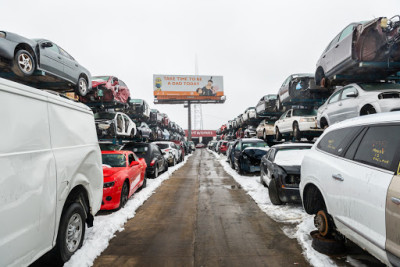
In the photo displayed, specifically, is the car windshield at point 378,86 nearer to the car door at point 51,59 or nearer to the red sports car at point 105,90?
the car door at point 51,59

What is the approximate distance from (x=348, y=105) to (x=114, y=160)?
6464 millimetres

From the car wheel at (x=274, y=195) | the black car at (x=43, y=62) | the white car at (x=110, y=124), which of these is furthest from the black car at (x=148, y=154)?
the car wheel at (x=274, y=195)

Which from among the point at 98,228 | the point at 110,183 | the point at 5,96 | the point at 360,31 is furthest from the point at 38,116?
the point at 360,31

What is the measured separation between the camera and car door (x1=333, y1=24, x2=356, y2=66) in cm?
625

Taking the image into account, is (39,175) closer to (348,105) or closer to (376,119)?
(376,119)

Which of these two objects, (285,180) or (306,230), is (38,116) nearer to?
(306,230)

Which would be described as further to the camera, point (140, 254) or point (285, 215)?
point (285, 215)

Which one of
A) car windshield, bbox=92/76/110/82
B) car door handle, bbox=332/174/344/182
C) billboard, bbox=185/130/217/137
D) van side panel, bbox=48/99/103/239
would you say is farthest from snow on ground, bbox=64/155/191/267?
billboard, bbox=185/130/217/137

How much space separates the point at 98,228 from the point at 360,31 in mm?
7428

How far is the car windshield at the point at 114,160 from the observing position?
5871 mm

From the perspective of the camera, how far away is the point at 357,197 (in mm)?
2205

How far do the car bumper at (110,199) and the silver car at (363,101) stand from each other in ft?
19.9

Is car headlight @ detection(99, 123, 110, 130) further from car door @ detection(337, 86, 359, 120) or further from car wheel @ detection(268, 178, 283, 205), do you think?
car door @ detection(337, 86, 359, 120)

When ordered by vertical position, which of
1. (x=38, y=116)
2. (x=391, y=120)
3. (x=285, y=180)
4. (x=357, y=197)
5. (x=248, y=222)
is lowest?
(x=248, y=222)
